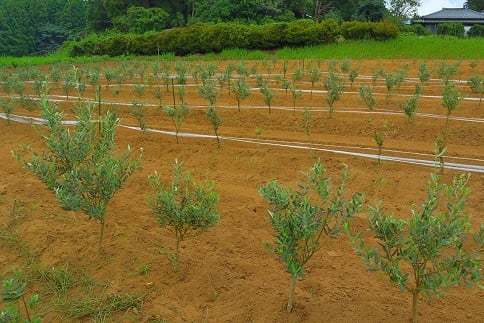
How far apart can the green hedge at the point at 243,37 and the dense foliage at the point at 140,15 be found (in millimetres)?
261

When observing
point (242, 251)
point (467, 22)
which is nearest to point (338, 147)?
point (242, 251)

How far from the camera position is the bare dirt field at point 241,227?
4.44 metres

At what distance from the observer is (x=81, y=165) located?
16.0 feet

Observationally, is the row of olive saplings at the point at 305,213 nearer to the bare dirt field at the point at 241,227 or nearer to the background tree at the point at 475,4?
the bare dirt field at the point at 241,227

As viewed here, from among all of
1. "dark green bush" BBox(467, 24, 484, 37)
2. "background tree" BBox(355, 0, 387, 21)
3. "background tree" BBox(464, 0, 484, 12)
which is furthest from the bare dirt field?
"background tree" BBox(464, 0, 484, 12)

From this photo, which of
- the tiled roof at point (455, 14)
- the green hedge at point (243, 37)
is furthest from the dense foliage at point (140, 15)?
the tiled roof at point (455, 14)

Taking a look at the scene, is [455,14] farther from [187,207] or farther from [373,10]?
[187,207]

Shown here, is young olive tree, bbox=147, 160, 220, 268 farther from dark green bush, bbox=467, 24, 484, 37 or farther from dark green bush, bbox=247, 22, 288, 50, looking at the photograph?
dark green bush, bbox=467, 24, 484, 37

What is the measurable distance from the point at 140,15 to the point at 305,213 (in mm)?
38589

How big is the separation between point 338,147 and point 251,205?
127 inches

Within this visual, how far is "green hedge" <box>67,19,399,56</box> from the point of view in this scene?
26422 millimetres

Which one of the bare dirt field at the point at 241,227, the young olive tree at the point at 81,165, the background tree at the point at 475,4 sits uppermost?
the background tree at the point at 475,4

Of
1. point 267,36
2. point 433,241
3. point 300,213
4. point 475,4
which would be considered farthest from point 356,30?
point 475,4

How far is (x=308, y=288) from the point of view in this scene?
15.3ft
